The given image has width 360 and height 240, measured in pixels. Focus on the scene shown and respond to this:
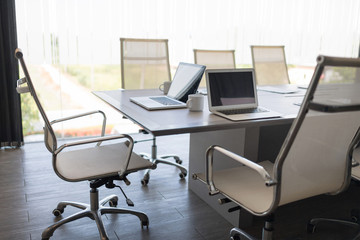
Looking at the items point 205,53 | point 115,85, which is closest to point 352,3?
point 205,53

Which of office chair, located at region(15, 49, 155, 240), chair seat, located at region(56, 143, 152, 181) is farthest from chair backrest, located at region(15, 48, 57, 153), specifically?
chair seat, located at region(56, 143, 152, 181)

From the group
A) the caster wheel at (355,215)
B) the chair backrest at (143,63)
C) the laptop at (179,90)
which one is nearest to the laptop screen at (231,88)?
the laptop at (179,90)

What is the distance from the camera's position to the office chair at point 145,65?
3408 mm

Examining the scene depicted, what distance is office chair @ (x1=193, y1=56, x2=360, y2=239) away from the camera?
1316 mm

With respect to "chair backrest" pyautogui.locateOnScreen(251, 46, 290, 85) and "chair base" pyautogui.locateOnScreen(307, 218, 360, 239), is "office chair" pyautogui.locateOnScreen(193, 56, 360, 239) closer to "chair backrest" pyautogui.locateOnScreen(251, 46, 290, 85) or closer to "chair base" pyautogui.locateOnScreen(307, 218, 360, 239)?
"chair base" pyautogui.locateOnScreen(307, 218, 360, 239)

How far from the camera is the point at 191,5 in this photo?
4551 mm

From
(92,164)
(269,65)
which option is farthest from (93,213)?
(269,65)

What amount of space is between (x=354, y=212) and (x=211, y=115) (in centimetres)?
118

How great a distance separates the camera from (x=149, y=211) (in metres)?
2.51

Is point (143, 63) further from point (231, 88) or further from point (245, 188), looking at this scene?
point (245, 188)

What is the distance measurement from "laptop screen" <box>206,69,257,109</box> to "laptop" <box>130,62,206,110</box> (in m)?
0.24

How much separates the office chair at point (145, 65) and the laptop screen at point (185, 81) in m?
0.88

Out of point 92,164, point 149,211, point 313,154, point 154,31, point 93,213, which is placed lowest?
point 149,211

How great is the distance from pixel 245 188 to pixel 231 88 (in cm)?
67
